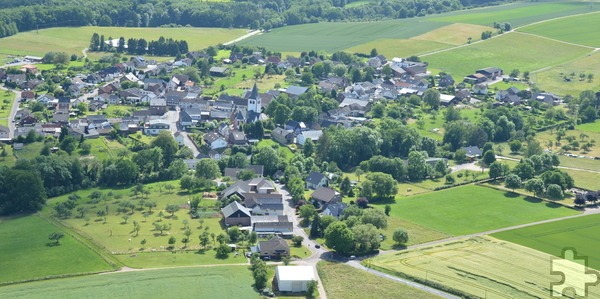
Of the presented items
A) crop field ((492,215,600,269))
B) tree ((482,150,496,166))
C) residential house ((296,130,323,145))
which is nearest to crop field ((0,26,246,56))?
residential house ((296,130,323,145))

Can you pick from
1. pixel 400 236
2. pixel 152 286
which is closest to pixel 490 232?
pixel 400 236

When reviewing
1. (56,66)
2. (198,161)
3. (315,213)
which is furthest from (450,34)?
(315,213)

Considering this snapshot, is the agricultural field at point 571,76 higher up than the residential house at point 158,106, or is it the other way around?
the residential house at point 158,106

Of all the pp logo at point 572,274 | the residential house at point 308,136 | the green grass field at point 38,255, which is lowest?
the pp logo at point 572,274

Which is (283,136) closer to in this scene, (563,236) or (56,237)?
(56,237)

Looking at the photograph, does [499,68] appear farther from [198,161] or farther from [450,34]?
[198,161]

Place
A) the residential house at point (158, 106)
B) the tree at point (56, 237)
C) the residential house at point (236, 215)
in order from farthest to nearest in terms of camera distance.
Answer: the residential house at point (158, 106) → the residential house at point (236, 215) → the tree at point (56, 237)

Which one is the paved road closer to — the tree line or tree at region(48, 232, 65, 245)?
tree at region(48, 232, 65, 245)

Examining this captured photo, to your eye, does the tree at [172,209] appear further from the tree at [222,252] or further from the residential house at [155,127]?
the residential house at [155,127]

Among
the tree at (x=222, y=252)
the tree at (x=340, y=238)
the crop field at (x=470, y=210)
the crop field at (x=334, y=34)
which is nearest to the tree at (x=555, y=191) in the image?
the crop field at (x=470, y=210)
